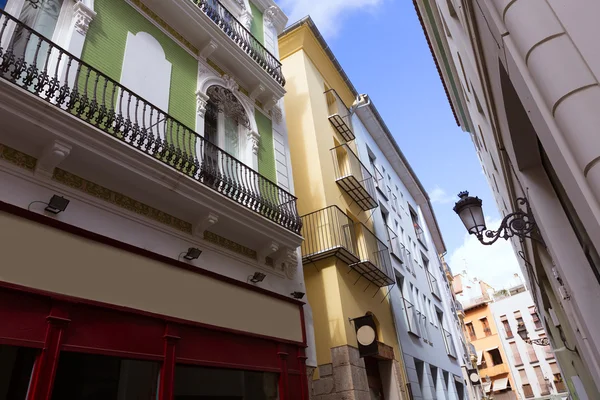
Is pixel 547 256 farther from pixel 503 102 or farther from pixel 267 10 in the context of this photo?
pixel 267 10

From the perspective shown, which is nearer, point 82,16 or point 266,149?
point 82,16

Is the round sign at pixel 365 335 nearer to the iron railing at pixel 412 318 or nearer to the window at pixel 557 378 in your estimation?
the iron railing at pixel 412 318

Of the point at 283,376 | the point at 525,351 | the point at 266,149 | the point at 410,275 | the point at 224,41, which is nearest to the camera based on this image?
the point at 283,376

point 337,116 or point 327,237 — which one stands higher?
point 337,116

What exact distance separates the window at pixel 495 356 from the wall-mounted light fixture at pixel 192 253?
49.0m

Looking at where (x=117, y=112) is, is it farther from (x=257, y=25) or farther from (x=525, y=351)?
(x=525, y=351)

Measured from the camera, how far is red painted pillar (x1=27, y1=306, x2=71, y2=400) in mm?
4281

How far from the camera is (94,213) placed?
18.9 feet

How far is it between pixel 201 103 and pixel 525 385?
155 feet

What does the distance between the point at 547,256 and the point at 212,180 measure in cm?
529

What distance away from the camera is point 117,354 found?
5.14 metres

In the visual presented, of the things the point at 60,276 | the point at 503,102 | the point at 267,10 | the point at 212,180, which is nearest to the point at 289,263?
the point at 212,180

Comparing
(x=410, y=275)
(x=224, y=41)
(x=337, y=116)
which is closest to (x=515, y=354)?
(x=410, y=275)

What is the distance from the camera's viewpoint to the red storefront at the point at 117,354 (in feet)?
14.4
